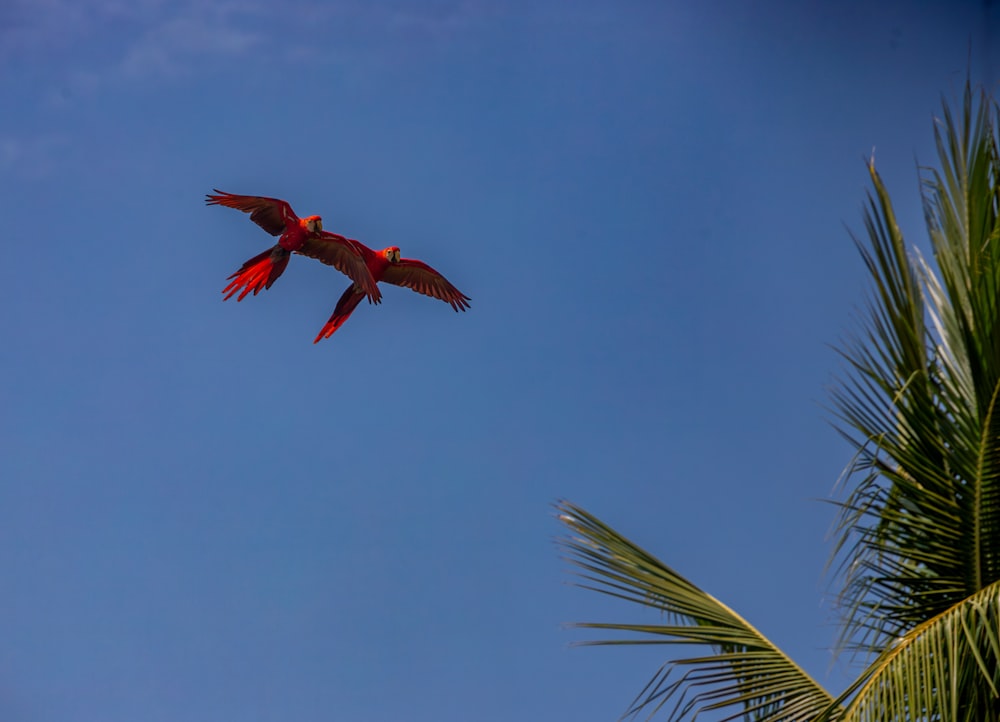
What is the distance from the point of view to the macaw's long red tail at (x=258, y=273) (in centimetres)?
827

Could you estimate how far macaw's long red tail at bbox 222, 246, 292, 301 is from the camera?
8.27 meters

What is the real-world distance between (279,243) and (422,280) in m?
1.66

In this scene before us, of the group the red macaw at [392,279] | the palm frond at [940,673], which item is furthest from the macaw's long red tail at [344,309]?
the palm frond at [940,673]

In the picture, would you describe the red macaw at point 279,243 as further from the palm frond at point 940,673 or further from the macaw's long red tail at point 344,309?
the palm frond at point 940,673

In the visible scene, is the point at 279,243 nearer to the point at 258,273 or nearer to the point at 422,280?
the point at 258,273

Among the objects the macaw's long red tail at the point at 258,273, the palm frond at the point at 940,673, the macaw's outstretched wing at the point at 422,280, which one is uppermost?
the macaw's outstretched wing at the point at 422,280

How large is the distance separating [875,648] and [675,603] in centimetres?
104

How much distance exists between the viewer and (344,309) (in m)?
8.75

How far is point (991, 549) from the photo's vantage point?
5.20 metres

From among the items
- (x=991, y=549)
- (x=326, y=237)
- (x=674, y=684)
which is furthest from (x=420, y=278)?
(x=991, y=549)

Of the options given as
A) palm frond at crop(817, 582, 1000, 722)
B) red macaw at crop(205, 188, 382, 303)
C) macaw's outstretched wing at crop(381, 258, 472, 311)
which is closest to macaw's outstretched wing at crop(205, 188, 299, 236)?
red macaw at crop(205, 188, 382, 303)

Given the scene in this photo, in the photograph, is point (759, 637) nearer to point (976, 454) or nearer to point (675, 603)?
point (675, 603)

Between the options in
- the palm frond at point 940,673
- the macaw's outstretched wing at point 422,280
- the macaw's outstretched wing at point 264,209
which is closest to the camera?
the palm frond at point 940,673

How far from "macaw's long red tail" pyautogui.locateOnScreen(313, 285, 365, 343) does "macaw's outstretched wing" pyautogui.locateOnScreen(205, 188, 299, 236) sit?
75 centimetres
